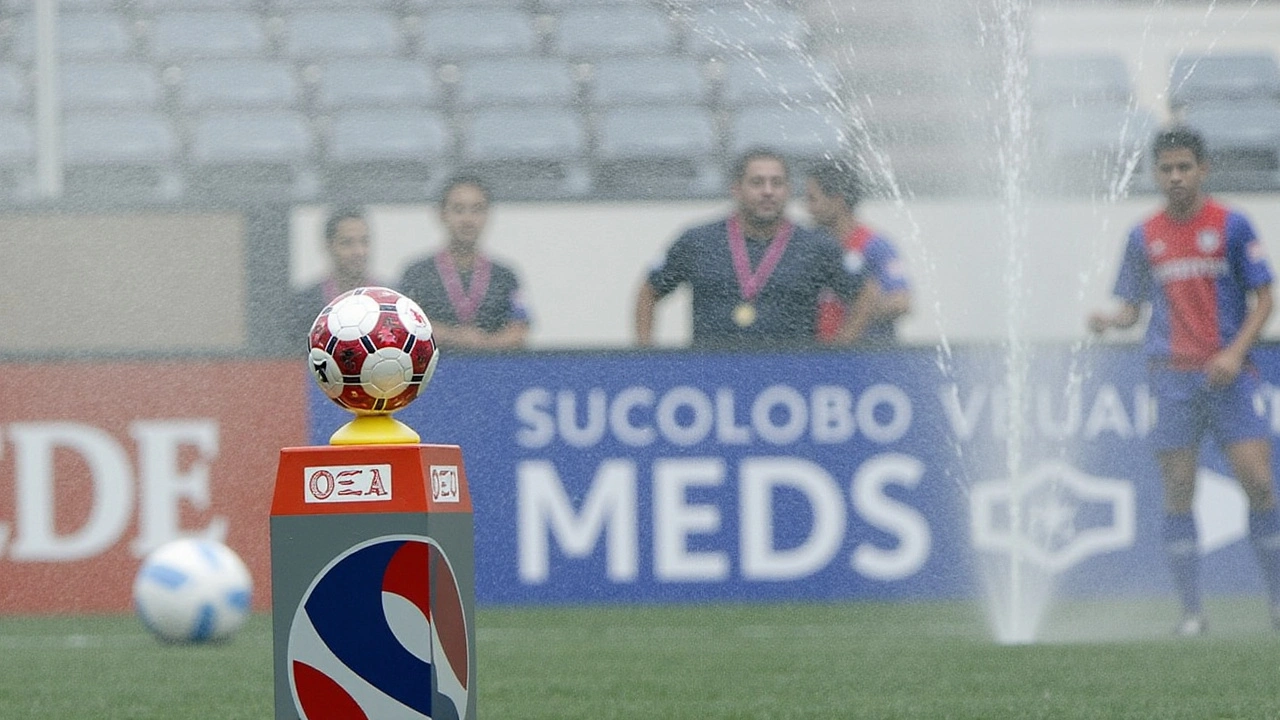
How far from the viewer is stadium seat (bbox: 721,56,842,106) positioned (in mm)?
10672

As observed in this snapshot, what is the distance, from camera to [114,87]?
12.0 meters

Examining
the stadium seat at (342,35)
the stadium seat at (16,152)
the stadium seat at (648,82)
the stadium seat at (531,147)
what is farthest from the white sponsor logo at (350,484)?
the stadium seat at (342,35)

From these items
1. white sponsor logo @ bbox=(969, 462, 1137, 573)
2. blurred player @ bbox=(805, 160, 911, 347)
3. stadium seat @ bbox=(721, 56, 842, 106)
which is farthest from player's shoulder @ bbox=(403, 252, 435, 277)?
stadium seat @ bbox=(721, 56, 842, 106)

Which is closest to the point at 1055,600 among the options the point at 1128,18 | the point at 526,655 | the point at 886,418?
the point at 886,418

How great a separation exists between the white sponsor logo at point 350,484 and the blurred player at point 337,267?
523cm

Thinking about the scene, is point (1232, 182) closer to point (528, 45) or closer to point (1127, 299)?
point (1127, 299)

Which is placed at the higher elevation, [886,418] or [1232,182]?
[1232,182]

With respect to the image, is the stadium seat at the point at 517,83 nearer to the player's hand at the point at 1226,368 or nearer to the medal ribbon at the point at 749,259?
the medal ribbon at the point at 749,259

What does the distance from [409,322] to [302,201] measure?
538 centimetres

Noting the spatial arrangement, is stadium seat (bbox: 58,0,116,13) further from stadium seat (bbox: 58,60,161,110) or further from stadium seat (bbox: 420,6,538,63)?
stadium seat (bbox: 420,6,538,63)

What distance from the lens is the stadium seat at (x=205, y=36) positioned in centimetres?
1227

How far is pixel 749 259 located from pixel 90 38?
544 cm

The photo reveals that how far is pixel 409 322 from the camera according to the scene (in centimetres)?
354

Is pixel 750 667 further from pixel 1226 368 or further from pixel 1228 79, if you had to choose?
pixel 1228 79
